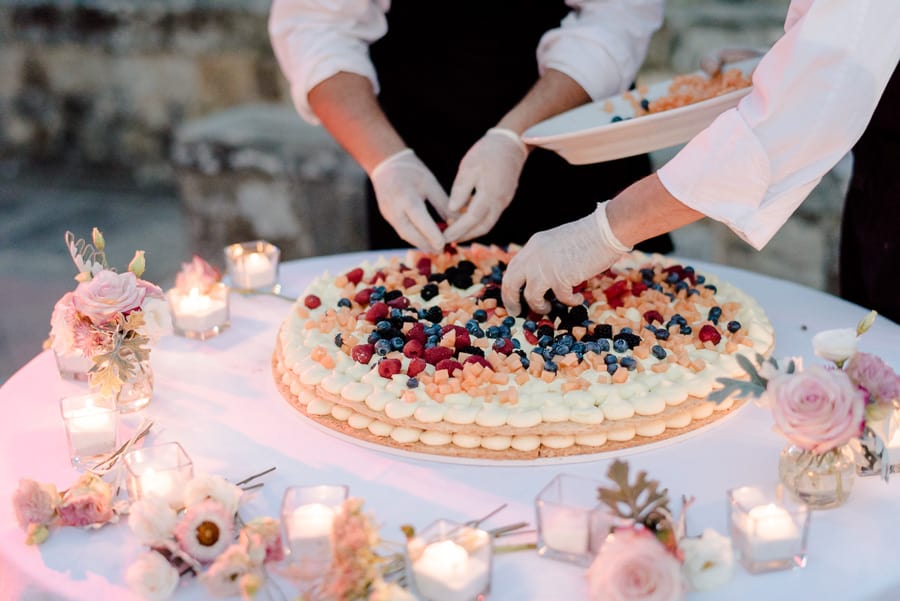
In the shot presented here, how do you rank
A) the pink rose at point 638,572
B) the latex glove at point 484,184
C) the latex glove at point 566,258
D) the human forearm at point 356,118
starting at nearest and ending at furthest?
the pink rose at point 638,572 → the latex glove at point 566,258 → the latex glove at point 484,184 → the human forearm at point 356,118

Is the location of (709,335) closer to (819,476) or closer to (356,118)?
(819,476)

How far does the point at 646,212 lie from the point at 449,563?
0.68m

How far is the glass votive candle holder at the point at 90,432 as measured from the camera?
1.38 m

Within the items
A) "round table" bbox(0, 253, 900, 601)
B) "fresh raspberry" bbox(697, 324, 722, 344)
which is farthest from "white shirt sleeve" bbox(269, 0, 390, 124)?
"fresh raspberry" bbox(697, 324, 722, 344)

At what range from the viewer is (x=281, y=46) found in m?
2.21

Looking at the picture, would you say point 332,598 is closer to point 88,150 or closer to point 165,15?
point 165,15

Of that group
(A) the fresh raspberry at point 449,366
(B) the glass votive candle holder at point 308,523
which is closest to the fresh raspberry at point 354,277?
(A) the fresh raspberry at point 449,366

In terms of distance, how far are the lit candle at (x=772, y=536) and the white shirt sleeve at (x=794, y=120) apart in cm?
48

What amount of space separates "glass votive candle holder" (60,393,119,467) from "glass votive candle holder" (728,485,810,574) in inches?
33.1

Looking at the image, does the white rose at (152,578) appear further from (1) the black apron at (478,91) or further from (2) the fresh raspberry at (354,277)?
(1) the black apron at (478,91)

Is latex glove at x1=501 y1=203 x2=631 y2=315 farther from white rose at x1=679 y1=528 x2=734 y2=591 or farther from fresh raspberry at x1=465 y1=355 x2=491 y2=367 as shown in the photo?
white rose at x1=679 y1=528 x2=734 y2=591

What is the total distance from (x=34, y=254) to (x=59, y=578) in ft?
12.5

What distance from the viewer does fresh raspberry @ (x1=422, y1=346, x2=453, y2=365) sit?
1509 mm

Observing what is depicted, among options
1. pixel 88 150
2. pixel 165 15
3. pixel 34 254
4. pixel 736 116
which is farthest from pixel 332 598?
pixel 88 150
